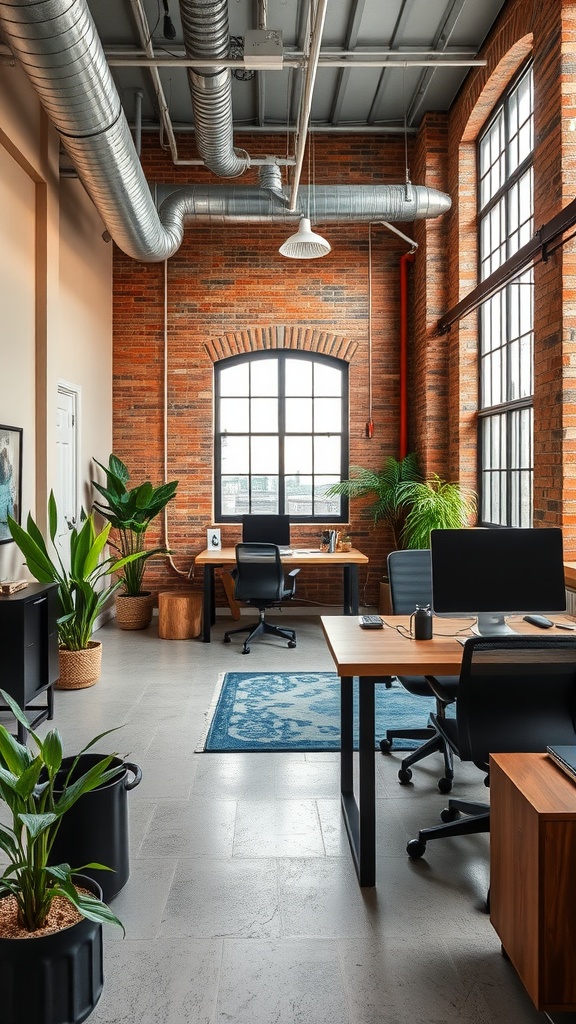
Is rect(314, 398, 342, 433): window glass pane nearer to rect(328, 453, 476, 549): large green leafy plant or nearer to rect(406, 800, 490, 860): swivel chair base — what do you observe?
rect(328, 453, 476, 549): large green leafy plant

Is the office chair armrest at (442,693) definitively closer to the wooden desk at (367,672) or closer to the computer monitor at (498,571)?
the wooden desk at (367,672)

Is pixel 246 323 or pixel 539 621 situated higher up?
pixel 246 323

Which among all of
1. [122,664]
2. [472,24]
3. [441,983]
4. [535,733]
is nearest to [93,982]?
[441,983]

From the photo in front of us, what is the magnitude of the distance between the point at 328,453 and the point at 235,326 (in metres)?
1.63

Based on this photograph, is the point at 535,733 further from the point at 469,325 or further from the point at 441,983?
the point at 469,325

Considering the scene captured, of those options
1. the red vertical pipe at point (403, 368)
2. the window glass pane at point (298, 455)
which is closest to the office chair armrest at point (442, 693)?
the red vertical pipe at point (403, 368)

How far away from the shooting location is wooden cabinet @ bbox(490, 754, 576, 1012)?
5.63 ft

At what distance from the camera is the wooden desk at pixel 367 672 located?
255 cm

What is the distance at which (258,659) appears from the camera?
5770 millimetres

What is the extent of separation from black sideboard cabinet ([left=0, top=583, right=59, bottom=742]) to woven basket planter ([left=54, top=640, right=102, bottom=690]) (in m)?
0.49

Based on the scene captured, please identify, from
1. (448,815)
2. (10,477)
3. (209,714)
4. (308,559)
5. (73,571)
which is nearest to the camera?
(448,815)

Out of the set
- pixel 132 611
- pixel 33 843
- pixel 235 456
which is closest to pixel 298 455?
pixel 235 456

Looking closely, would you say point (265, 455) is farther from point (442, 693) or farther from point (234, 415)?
point (442, 693)

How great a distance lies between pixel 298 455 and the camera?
7.66 meters
